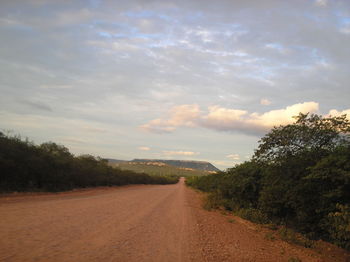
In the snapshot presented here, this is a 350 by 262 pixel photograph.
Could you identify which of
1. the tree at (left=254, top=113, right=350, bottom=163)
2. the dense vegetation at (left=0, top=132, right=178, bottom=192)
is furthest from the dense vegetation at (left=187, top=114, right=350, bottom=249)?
the dense vegetation at (left=0, top=132, right=178, bottom=192)

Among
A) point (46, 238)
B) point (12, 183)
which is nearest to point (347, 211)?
point (46, 238)

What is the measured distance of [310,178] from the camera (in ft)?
29.7

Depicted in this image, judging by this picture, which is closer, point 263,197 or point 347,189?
point 347,189

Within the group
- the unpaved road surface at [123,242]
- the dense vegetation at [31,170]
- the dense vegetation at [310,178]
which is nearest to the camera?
the unpaved road surface at [123,242]

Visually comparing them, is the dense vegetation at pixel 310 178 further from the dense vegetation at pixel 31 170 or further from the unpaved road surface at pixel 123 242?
the dense vegetation at pixel 31 170

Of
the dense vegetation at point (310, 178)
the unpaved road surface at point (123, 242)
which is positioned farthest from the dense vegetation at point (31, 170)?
the dense vegetation at point (310, 178)

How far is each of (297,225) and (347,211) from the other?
369 cm

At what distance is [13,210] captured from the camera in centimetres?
1041

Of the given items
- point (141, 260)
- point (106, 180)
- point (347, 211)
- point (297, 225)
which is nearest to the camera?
point (141, 260)

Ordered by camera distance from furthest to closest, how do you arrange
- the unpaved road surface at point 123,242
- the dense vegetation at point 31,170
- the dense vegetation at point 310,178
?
the dense vegetation at point 31,170
the dense vegetation at point 310,178
the unpaved road surface at point 123,242

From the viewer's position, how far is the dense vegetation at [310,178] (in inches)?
320

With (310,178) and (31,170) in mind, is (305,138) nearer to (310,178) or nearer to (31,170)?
(310,178)

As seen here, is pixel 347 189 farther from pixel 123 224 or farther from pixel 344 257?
pixel 123 224

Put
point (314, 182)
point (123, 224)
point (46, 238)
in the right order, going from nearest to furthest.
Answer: point (46, 238) < point (314, 182) < point (123, 224)
